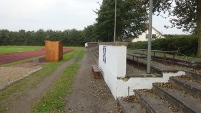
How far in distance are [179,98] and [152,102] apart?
636 millimetres

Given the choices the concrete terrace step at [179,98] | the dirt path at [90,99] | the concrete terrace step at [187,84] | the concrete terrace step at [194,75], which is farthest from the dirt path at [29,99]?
the concrete terrace step at [194,75]

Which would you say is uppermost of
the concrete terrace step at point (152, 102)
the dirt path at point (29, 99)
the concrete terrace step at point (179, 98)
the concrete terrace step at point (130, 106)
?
the concrete terrace step at point (179, 98)

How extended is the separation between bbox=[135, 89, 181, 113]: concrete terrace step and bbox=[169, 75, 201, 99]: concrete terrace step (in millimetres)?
573

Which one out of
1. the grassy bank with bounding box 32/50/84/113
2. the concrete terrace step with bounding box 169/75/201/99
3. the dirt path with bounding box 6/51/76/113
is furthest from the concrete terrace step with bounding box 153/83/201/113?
the dirt path with bounding box 6/51/76/113

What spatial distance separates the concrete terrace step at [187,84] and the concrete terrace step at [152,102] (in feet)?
1.88

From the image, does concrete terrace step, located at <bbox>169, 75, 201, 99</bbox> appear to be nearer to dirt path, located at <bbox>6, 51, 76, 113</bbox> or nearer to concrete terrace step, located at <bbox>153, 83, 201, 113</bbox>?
concrete terrace step, located at <bbox>153, 83, 201, 113</bbox>

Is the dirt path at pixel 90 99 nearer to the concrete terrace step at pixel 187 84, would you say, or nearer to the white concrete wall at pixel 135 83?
the white concrete wall at pixel 135 83

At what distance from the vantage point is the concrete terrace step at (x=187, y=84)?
5.01 metres

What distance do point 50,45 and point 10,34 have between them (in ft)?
271

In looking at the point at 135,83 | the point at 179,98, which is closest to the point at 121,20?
the point at 135,83

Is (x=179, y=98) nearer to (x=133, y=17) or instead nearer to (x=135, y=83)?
(x=135, y=83)

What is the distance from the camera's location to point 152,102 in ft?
17.6

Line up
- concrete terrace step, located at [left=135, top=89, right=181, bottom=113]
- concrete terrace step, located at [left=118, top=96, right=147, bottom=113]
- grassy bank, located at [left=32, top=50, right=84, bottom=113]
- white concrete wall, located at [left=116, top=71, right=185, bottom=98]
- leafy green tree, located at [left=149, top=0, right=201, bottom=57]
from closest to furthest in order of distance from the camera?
1. concrete terrace step, located at [left=135, top=89, right=181, bottom=113]
2. concrete terrace step, located at [left=118, top=96, right=147, bottom=113]
3. grassy bank, located at [left=32, top=50, right=84, bottom=113]
4. white concrete wall, located at [left=116, top=71, right=185, bottom=98]
5. leafy green tree, located at [left=149, top=0, right=201, bottom=57]

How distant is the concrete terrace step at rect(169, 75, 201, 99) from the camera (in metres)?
5.01
